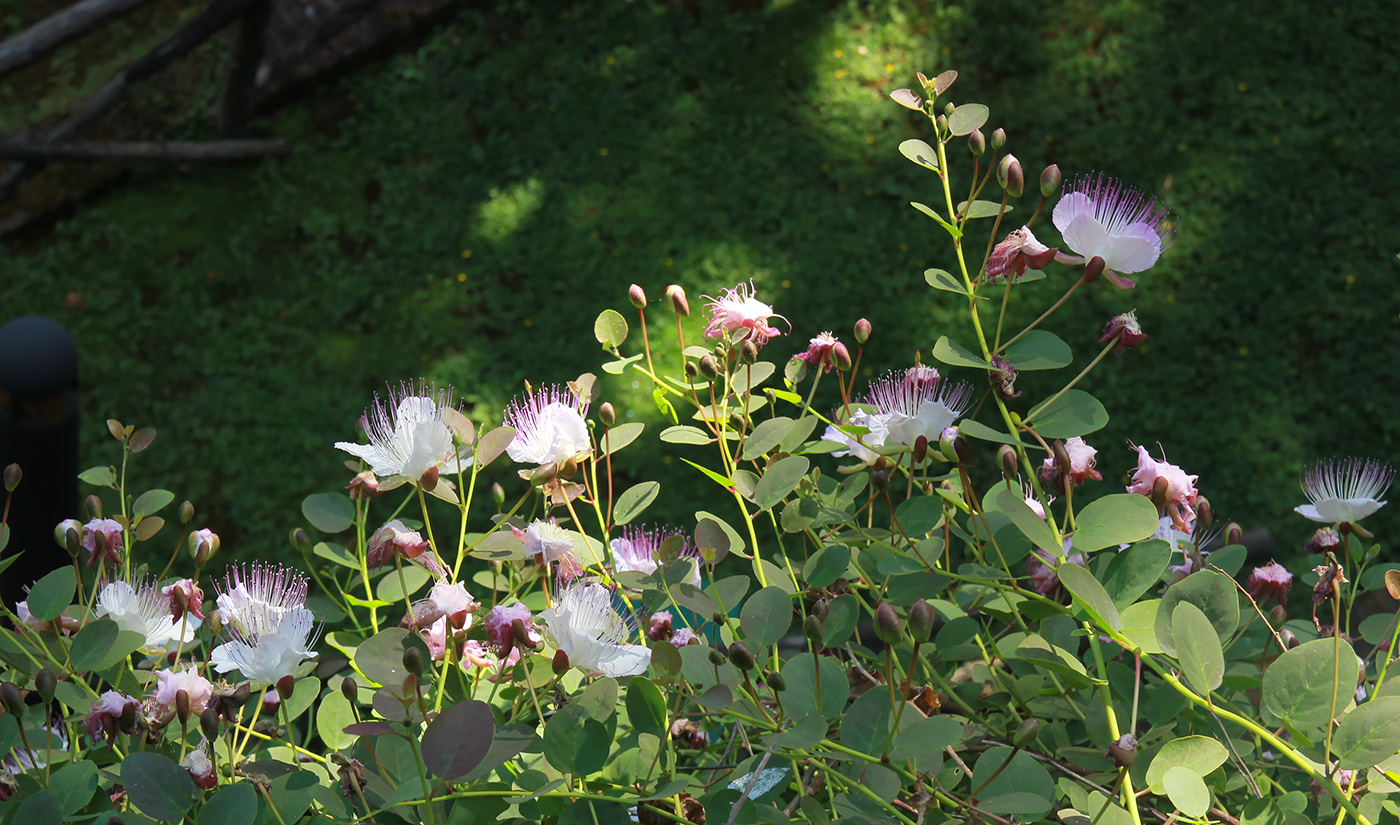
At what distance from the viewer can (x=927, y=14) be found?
414 centimetres

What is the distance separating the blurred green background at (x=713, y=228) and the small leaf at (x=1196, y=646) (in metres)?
2.52

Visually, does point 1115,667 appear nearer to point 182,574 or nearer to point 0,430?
point 0,430

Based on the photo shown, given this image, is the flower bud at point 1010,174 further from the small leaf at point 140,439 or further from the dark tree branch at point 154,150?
the dark tree branch at point 154,150

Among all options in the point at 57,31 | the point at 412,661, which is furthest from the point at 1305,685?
the point at 57,31

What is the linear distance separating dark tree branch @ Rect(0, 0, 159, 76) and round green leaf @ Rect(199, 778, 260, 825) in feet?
12.6

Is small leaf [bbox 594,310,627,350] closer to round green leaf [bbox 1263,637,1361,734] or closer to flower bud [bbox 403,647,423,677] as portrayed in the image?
flower bud [bbox 403,647,423,677]

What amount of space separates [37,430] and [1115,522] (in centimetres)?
169

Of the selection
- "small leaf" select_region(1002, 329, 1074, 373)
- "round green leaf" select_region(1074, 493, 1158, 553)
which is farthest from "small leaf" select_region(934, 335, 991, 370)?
"round green leaf" select_region(1074, 493, 1158, 553)

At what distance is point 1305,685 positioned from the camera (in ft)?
2.44

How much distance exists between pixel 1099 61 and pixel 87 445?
3877 mm

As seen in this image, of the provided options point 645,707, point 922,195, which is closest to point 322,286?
point 922,195

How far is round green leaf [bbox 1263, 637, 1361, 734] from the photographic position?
736 mm

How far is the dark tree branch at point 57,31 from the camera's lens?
12.0 ft

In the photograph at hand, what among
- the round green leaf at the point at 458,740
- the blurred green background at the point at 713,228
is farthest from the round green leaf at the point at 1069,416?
the blurred green background at the point at 713,228
